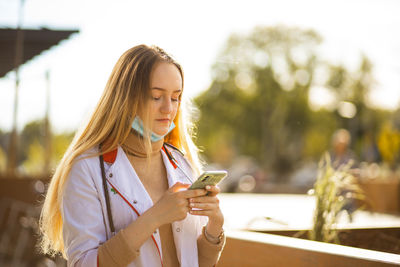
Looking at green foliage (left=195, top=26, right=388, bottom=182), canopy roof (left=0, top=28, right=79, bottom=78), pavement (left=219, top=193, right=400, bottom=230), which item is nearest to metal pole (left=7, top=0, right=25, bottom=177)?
canopy roof (left=0, top=28, right=79, bottom=78)

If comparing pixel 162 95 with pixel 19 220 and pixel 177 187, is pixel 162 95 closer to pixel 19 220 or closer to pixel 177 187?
pixel 177 187

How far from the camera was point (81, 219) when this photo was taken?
205cm

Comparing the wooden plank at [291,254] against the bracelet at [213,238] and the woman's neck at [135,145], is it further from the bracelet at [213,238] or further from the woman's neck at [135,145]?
the woman's neck at [135,145]

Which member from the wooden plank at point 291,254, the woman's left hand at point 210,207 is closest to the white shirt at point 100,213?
the woman's left hand at point 210,207

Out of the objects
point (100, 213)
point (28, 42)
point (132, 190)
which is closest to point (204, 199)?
point (132, 190)

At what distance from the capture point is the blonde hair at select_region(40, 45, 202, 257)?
Answer: 223 centimetres

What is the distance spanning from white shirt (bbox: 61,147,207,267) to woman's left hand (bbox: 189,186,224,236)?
14 centimetres

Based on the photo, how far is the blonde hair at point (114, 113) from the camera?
2229 mm

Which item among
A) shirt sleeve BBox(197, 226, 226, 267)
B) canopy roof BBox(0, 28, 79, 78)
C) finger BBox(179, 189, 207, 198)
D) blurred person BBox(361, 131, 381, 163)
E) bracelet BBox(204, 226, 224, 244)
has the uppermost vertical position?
canopy roof BBox(0, 28, 79, 78)

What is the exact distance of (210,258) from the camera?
2.42 metres

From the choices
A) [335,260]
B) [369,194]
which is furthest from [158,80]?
[369,194]

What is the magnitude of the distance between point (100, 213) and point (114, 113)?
0.43 m

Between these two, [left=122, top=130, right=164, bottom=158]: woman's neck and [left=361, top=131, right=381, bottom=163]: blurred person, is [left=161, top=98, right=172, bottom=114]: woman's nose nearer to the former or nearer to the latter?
[left=122, top=130, right=164, bottom=158]: woman's neck

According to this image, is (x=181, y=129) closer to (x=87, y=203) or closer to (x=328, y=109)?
(x=87, y=203)
